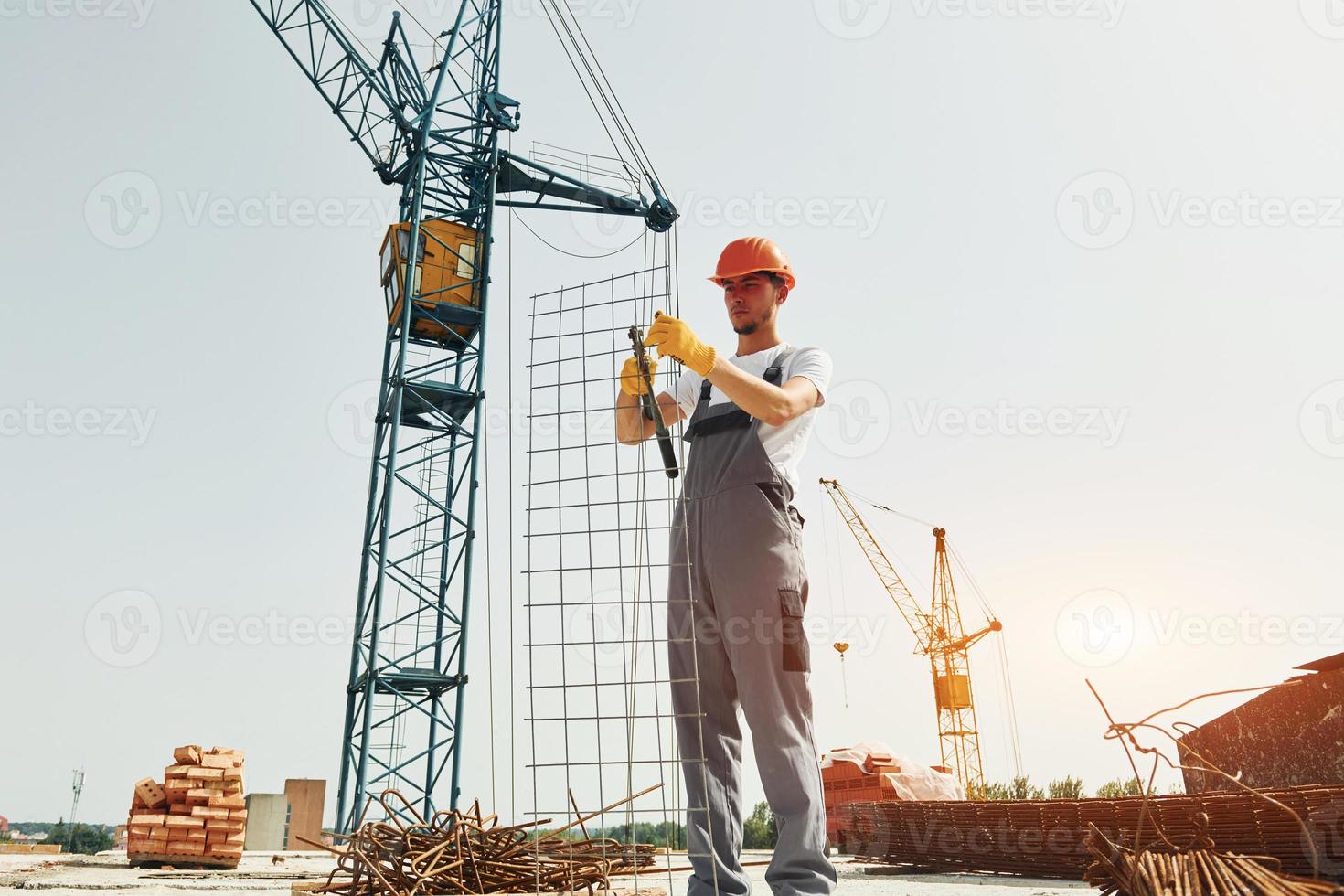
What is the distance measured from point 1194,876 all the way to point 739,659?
1.09 m

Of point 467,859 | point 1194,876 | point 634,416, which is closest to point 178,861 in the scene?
point 467,859

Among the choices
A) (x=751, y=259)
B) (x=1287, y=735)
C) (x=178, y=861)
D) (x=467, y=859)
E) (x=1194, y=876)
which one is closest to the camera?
(x=1194, y=876)

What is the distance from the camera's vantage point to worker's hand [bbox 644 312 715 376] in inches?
92.9

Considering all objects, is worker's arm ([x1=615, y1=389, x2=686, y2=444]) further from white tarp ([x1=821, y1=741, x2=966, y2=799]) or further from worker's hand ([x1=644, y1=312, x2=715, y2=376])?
white tarp ([x1=821, y1=741, x2=966, y2=799])

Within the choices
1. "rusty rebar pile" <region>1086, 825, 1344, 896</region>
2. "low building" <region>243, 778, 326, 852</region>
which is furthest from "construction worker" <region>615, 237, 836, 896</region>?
"low building" <region>243, 778, 326, 852</region>

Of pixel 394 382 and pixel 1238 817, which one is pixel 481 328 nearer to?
pixel 394 382

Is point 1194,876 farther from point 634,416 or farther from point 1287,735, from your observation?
point 1287,735

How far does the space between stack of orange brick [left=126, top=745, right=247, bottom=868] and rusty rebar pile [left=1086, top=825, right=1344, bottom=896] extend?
9053 mm

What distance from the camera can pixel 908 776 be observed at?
15797 millimetres

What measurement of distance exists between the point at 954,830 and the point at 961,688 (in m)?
32.4

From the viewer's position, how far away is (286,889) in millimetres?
4531

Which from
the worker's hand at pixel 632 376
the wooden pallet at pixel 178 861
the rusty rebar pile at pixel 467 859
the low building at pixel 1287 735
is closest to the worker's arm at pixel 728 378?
the worker's hand at pixel 632 376

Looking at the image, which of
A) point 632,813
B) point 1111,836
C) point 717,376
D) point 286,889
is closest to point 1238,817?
point 1111,836

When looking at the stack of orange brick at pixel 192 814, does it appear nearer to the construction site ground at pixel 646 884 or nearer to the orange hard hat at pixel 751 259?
the construction site ground at pixel 646 884
